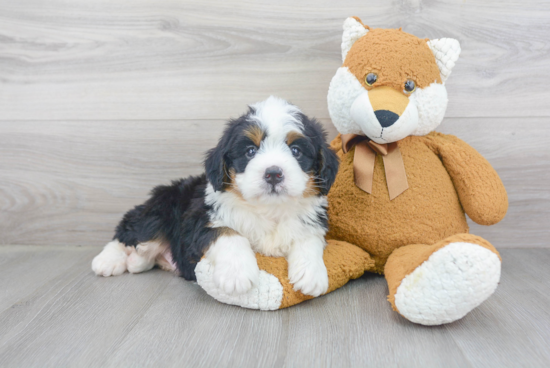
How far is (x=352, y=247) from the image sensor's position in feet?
5.64

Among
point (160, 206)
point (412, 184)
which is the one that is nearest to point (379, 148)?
point (412, 184)

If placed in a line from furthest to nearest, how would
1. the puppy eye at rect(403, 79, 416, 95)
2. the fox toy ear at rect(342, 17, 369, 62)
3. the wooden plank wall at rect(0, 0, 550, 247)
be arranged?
the wooden plank wall at rect(0, 0, 550, 247) → the fox toy ear at rect(342, 17, 369, 62) → the puppy eye at rect(403, 79, 416, 95)

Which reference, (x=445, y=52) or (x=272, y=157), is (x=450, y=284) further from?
(x=445, y=52)

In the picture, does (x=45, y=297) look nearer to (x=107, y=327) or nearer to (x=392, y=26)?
(x=107, y=327)

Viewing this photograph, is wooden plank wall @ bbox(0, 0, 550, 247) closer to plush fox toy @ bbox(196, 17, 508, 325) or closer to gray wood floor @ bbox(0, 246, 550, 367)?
plush fox toy @ bbox(196, 17, 508, 325)

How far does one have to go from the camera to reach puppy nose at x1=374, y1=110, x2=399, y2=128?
4.97 ft

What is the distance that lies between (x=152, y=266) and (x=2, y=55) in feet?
4.64

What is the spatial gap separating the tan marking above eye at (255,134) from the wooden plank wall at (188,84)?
0.76 m

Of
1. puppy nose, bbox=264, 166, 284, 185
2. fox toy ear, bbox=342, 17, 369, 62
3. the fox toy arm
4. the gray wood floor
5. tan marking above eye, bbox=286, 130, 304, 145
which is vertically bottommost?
the gray wood floor

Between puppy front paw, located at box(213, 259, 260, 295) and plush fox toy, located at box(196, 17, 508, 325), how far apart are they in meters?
0.08

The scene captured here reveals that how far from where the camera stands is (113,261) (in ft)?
6.22

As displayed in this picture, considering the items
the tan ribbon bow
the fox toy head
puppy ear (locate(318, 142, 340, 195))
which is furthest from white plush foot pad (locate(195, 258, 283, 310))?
the fox toy head

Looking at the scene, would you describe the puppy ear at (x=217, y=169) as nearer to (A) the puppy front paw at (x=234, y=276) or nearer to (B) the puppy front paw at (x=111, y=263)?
(A) the puppy front paw at (x=234, y=276)

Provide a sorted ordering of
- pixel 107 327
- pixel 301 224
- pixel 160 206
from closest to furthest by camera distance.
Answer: pixel 107 327 → pixel 301 224 → pixel 160 206
